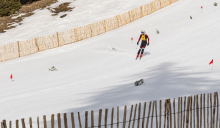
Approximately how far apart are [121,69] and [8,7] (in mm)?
29597

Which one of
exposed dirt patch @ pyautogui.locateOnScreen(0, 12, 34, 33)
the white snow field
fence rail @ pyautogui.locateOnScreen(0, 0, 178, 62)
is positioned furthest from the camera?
exposed dirt patch @ pyautogui.locateOnScreen(0, 12, 34, 33)

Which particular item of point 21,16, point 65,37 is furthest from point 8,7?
point 65,37

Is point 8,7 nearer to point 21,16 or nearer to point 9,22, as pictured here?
point 21,16

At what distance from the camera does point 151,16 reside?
26.5 m

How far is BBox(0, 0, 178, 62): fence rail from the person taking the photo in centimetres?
2133

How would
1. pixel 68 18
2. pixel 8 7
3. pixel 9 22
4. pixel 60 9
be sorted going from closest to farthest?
pixel 68 18 → pixel 9 22 → pixel 60 9 → pixel 8 7

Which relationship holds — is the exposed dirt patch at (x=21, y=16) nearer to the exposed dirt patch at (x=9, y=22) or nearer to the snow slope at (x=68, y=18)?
the exposed dirt patch at (x=9, y=22)

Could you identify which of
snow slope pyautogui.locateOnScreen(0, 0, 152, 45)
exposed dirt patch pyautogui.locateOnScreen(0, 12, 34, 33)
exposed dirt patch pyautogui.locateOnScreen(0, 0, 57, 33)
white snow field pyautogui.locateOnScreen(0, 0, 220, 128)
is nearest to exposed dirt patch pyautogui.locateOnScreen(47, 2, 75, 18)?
snow slope pyautogui.locateOnScreen(0, 0, 152, 45)

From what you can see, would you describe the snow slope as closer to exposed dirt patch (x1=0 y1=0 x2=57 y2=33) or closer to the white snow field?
exposed dirt patch (x1=0 y1=0 x2=57 y2=33)

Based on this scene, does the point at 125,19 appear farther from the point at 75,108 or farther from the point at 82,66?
the point at 75,108

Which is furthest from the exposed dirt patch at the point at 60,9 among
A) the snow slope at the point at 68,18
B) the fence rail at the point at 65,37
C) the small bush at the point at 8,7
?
the fence rail at the point at 65,37

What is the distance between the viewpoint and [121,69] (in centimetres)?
1424

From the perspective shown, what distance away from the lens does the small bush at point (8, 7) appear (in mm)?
37188

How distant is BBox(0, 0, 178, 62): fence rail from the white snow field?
0.64 metres
